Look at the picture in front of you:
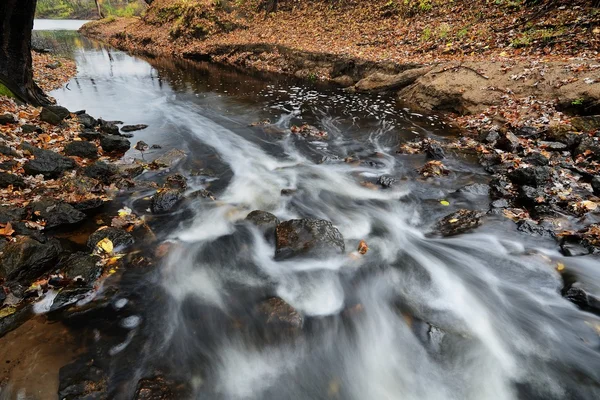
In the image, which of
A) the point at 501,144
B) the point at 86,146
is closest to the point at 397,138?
the point at 501,144

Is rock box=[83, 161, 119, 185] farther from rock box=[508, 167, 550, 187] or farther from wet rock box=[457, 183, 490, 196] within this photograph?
rock box=[508, 167, 550, 187]

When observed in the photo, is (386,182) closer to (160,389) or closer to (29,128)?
(160,389)

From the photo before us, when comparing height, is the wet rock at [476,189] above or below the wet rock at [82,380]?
above

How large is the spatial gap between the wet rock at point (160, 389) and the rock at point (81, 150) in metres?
6.00

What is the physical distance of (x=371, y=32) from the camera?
18.2 meters

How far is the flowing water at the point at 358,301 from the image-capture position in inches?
131

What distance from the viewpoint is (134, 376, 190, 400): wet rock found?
2934 millimetres

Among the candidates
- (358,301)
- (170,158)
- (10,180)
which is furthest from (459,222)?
(10,180)

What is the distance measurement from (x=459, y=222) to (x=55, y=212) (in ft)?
22.6

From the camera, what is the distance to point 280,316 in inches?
153

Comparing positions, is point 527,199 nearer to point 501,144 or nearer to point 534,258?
point 534,258

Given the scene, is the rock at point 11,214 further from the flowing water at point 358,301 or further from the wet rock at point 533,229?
the wet rock at point 533,229

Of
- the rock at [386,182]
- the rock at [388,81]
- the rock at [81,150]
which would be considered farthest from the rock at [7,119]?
the rock at [388,81]

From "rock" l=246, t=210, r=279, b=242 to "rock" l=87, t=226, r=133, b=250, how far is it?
1990 millimetres
